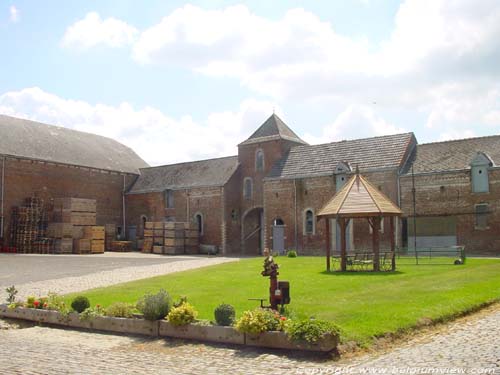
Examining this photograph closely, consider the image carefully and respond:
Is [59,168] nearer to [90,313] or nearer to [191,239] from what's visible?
[191,239]

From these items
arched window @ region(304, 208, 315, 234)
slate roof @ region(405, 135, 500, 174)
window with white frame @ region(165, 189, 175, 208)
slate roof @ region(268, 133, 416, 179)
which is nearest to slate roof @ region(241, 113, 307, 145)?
slate roof @ region(268, 133, 416, 179)

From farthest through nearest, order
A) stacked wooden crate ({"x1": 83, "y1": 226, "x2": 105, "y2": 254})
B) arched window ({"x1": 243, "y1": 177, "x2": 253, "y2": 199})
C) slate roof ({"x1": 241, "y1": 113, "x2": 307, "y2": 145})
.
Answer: arched window ({"x1": 243, "y1": 177, "x2": 253, "y2": 199}) → slate roof ({"x1": 241, "y1": 113, "x2": 307, "y2": 145}) → stacked wooden crate ({"x1": 83, "y1": 226, "x2": 105, "y2": 254})

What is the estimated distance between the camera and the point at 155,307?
1137 centimetres

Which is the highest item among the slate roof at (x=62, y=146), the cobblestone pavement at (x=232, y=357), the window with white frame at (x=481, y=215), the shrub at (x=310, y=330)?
the slate roof at (x=62, y=146)

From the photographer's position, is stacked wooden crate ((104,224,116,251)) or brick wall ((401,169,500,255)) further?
stacked wooden crate ((104,224,116,251))

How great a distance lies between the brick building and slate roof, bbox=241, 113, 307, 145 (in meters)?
12.4

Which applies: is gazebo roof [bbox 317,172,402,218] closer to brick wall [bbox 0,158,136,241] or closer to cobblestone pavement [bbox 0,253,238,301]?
cobblestone pavement [bbox 0,253,238,301]

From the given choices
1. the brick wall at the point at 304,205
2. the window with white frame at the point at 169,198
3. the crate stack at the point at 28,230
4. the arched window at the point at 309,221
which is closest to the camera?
the brick wall at the point at 304,205

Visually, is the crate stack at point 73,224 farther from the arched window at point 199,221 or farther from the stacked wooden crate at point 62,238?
the arched window at point 199,221

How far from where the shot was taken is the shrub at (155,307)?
447 inches

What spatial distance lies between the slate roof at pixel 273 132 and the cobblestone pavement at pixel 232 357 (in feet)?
95.8

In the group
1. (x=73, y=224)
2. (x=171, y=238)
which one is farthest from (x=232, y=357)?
(x=73, y=224)

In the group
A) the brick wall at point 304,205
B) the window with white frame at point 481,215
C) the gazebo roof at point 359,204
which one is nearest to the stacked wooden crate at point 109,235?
the brick wall at point 304,205

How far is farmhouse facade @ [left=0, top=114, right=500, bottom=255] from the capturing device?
2991cm
